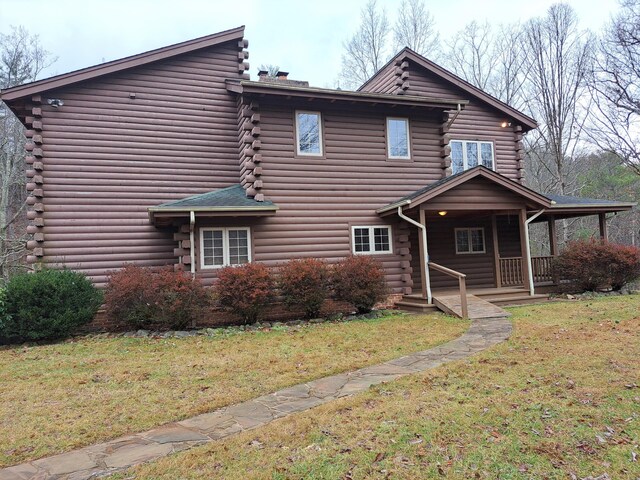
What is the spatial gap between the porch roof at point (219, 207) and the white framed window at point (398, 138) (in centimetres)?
449

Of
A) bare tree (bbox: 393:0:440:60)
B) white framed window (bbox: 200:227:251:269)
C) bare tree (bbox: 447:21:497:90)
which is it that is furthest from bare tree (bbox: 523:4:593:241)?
white framed window (bbox: 200:227:251:269)

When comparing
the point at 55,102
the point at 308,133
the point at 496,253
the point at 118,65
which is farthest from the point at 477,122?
the point at 55,102

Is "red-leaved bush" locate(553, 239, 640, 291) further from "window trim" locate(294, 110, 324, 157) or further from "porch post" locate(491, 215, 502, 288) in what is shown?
"window trim" locate(294, 110, 324, 157)

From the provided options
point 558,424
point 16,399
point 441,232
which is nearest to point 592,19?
point 441,232

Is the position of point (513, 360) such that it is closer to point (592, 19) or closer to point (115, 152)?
point (115, 152)

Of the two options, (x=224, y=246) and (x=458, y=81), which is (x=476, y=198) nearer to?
(x=458, y=81)

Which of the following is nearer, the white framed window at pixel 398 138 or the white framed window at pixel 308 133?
the white framed window at pixel 308 133

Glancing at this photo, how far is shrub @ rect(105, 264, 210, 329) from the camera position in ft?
31.9

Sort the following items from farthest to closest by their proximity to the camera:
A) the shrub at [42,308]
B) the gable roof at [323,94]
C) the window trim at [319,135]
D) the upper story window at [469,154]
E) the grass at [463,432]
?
the upper story window at [469,154], the window trim at [319,135], the gable roof at [323,94], the shrub at [42,308], the grass at [463,432]

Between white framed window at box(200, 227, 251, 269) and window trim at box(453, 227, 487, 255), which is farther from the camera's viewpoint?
window trim at box(453, 227, 487, 255)

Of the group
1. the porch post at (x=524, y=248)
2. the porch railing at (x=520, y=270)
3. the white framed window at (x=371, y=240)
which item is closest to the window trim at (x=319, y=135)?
the white framed window at (x=371, y=240)

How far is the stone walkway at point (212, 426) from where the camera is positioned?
11.9 ft

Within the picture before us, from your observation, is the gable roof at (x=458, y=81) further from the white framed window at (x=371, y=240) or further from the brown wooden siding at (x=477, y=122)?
the white framed window at (x=371, y=240)

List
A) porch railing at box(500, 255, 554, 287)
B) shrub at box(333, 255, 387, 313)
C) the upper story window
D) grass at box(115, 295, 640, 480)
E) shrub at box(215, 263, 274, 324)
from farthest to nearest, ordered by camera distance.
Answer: the upper story window, porch railing at box(500, 255, 554, 287), shrub at box(333, 255, 387, 313), shrub at box(215, 263, 274, 324), grass at box(115, 295, 640, 480)
